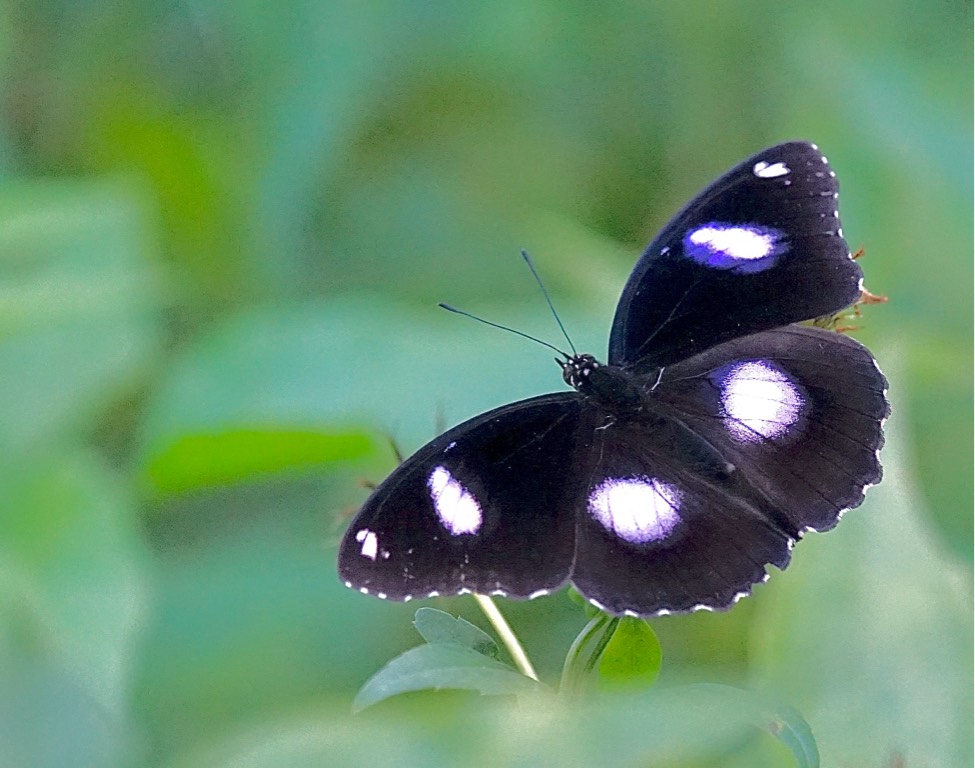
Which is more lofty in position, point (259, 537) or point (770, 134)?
point (770, 134)

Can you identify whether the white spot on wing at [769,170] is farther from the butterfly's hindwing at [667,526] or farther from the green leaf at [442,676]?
the green leaf at [442,676]

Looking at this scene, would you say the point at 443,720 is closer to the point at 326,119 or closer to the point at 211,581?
the point at 211,581

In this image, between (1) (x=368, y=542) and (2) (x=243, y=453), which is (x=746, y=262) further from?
(2) (x=243, y=453)

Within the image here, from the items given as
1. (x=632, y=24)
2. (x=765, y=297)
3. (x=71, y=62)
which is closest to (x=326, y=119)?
(x=71, y=62)

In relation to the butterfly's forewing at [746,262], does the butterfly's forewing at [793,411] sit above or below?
below

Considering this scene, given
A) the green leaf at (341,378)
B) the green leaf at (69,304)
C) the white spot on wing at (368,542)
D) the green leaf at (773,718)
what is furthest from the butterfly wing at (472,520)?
the green leaf at (69,304)

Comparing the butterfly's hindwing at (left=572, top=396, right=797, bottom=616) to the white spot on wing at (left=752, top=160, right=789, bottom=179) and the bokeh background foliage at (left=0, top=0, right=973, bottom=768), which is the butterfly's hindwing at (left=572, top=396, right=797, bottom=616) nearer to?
the bokeh background foliage at (left=0, top=0, right=973, bottom=768)

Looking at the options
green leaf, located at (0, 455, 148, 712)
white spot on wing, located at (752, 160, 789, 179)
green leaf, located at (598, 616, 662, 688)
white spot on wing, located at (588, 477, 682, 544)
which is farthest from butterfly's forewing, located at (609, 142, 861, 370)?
green leaf, located at (0, 455, 148, 712)
